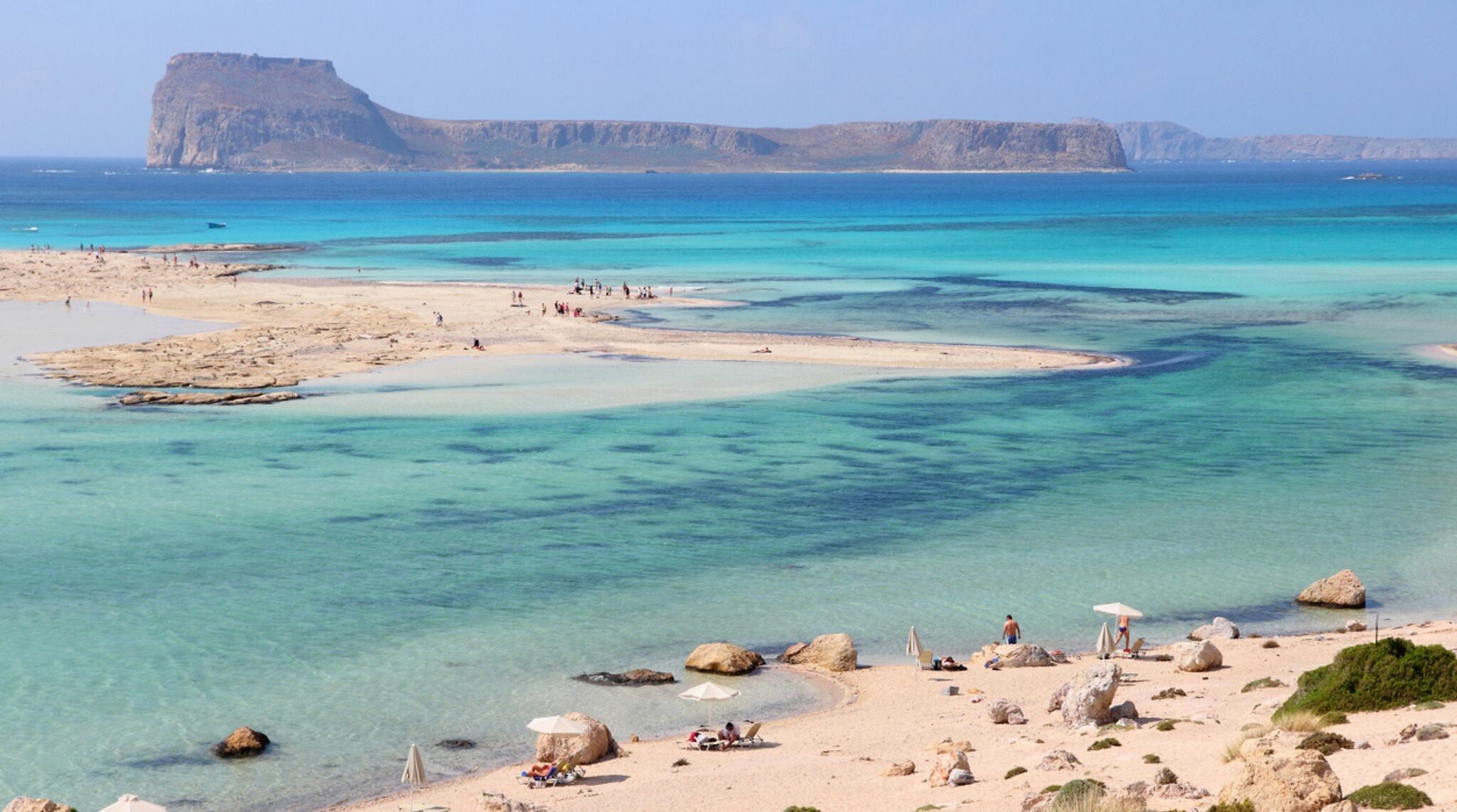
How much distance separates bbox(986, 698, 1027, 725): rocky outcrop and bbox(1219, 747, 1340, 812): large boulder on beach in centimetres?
655

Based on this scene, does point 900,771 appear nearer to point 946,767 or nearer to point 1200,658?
point 946,767

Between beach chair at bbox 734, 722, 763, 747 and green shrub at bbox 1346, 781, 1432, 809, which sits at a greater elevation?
green shrub at bbox 1346, 781, 1432, 809

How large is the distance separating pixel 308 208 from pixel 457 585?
572 ft

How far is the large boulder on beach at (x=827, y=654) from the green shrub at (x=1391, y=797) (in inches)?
448

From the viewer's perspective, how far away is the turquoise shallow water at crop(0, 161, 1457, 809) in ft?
79.8

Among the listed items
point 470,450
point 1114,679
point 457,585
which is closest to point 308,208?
point 470,450

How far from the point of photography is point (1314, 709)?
19.5 meters

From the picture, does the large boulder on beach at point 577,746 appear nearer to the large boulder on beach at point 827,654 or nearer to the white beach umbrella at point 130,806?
the white beach umbrella at point 130,806

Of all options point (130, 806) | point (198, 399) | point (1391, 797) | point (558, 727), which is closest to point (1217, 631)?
point (1391, 797)

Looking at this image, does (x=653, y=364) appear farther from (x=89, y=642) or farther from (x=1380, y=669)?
(x=1380, y=669)

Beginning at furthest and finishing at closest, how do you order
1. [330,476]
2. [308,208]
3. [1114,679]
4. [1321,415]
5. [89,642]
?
[308,208] → [1321,415] → [330,476] → [89,642] → [1114,679]

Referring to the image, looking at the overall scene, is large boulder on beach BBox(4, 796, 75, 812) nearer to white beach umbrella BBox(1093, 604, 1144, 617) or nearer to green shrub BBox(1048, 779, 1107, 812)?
green shrub BBox(1048, 779, 1107, 812)

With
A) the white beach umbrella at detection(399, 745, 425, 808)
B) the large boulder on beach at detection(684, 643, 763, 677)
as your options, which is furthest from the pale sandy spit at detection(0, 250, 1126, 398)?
the white beach umbrella at detection(399, 745, 425, 808)

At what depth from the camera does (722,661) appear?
25.4 metres
